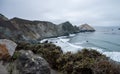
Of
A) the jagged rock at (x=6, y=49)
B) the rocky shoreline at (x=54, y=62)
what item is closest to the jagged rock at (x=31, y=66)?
the rocky shoreline at (x=54, y=62)

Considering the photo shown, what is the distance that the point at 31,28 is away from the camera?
6525 centimetres

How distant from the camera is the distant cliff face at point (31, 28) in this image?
47894mm

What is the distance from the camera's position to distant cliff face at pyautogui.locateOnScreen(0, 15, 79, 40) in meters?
47.9

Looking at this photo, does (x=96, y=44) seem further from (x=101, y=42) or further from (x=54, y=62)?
(x=54, y=62)

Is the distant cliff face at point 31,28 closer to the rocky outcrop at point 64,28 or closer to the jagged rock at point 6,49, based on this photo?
the rocky outcrop at point 64,28

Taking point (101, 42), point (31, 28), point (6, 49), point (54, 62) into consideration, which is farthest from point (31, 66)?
point (31, 28)

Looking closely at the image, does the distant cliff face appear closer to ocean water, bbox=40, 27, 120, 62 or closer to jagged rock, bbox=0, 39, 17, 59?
ocean water, bbox=40, 27, 120, 62

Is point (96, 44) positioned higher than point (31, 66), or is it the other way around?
point (31, 66)

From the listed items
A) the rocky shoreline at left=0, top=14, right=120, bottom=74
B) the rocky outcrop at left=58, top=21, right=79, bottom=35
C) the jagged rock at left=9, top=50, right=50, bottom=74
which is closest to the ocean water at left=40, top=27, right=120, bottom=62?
the rocky shoreline at left=0, top=14, right=120, bottom=74

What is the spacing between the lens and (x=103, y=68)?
6113 millimetres

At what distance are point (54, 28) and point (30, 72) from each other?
80.7 meters

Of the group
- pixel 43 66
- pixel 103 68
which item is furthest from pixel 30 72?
pixel 103 68

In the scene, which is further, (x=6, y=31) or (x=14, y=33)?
(x=14, y=33)

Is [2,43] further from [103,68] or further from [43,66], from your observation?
[103,68]
